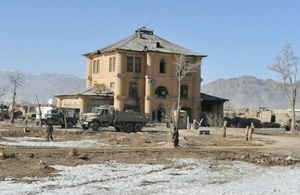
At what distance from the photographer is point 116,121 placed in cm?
5416

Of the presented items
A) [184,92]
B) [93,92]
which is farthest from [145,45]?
[93,92]

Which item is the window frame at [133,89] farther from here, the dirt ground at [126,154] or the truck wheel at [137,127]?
the dirt ground at [126,154]

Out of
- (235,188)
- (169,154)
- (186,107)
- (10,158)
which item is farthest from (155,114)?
(235,188)

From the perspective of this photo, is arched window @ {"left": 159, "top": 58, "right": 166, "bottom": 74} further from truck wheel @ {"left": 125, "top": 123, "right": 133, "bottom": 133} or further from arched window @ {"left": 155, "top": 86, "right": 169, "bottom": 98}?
truck wheel @ {"left": 125, "top": 123, "right": 133, "bottom": 133}

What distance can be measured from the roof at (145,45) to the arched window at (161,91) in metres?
5.42

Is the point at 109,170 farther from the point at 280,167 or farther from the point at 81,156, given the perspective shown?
the point at 280,167

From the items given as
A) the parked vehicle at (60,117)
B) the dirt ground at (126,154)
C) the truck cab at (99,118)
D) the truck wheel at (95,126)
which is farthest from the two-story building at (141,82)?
the dirt ground at (126,154)

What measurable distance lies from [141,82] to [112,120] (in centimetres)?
2401

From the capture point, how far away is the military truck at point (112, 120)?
53438 mm

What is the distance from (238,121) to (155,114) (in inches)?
600

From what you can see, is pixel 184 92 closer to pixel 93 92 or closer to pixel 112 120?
pixel 93 92

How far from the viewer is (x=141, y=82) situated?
7750 cm

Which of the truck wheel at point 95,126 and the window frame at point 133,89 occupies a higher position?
the window frame at point 133,89

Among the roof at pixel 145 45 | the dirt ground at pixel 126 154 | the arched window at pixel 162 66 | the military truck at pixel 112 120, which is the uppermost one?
the roof at pixel 145 45
